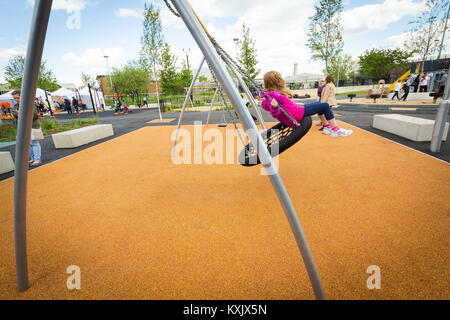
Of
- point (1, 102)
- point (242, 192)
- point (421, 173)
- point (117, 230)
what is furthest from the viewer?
point (1, 102)

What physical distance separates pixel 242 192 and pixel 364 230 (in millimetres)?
1620

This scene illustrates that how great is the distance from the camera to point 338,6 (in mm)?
19531

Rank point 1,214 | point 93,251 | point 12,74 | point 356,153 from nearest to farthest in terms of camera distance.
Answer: point 93,251 < point 1,214 < point 356,153 < point 12,74

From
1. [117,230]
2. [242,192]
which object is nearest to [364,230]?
[242,192]

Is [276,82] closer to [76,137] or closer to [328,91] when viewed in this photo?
[328,91]

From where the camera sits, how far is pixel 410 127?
5.35m

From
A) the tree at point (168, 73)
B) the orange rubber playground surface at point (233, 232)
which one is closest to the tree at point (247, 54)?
the tree at point (168, 73)

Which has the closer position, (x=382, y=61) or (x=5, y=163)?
(x=5, y=163)

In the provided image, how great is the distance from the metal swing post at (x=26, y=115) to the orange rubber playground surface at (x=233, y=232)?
41cm

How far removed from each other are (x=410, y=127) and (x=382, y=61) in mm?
35435

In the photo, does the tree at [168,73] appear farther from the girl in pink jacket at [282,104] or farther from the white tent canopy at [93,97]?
the girl in pink jacket at [282,104]
